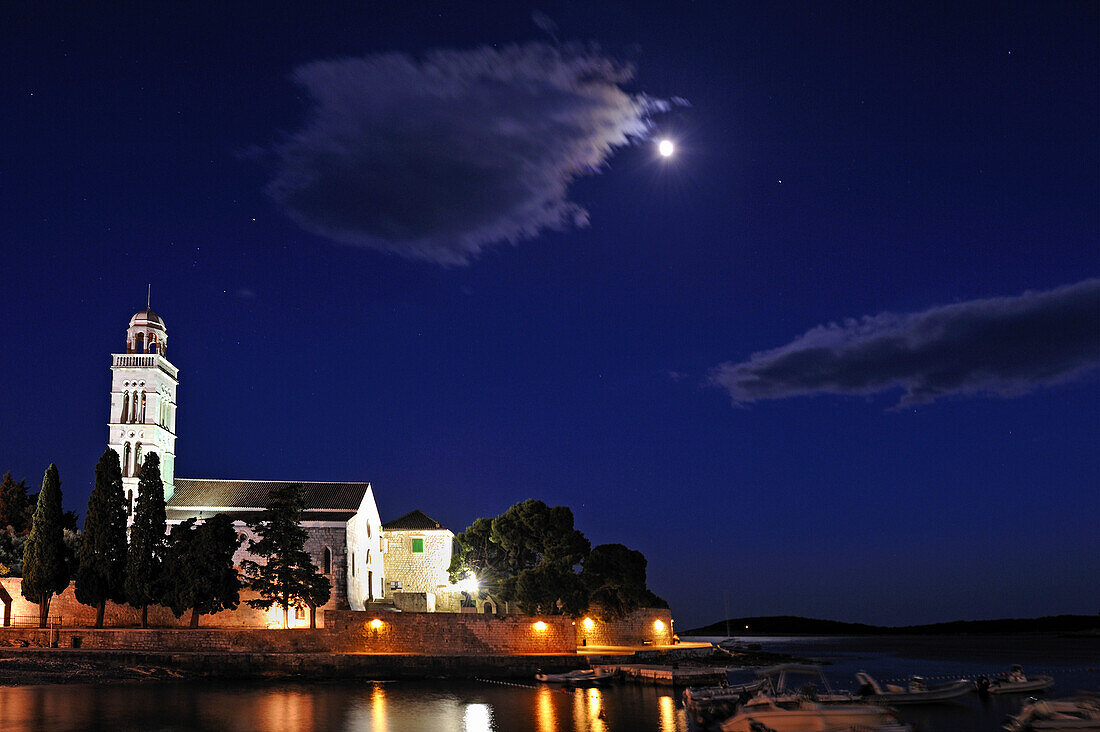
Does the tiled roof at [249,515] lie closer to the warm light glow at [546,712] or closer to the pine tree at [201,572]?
the pine tree at [201,572]

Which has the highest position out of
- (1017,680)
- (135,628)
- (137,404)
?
(137,404)

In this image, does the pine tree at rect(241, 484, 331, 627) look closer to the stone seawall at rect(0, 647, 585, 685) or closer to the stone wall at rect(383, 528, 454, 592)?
the stone seawall at rect(0, 647, 585, 685)

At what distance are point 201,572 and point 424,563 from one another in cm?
1697

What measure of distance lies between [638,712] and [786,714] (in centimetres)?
721

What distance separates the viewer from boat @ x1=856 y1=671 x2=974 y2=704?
37625 mm

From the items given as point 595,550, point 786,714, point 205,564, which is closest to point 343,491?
point 205,564

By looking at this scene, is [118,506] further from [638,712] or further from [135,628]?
[638,712]

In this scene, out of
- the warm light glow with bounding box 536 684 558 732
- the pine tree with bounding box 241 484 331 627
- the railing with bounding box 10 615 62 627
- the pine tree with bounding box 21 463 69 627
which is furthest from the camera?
the pine tree with bounding box 241 484 331 627

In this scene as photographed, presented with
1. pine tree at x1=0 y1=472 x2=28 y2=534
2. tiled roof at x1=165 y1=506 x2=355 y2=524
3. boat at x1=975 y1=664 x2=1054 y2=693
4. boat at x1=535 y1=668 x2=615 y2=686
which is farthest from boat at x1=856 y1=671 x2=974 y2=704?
pine tree at x1=0 y1=472 x2=28 y2=534

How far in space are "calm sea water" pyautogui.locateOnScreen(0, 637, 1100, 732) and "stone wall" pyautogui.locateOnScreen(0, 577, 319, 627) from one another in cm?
621

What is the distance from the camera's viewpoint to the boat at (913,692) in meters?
37.6

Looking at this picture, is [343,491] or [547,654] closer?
[547,654]

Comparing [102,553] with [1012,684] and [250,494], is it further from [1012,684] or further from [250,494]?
[1012,684]

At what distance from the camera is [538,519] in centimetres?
5062
